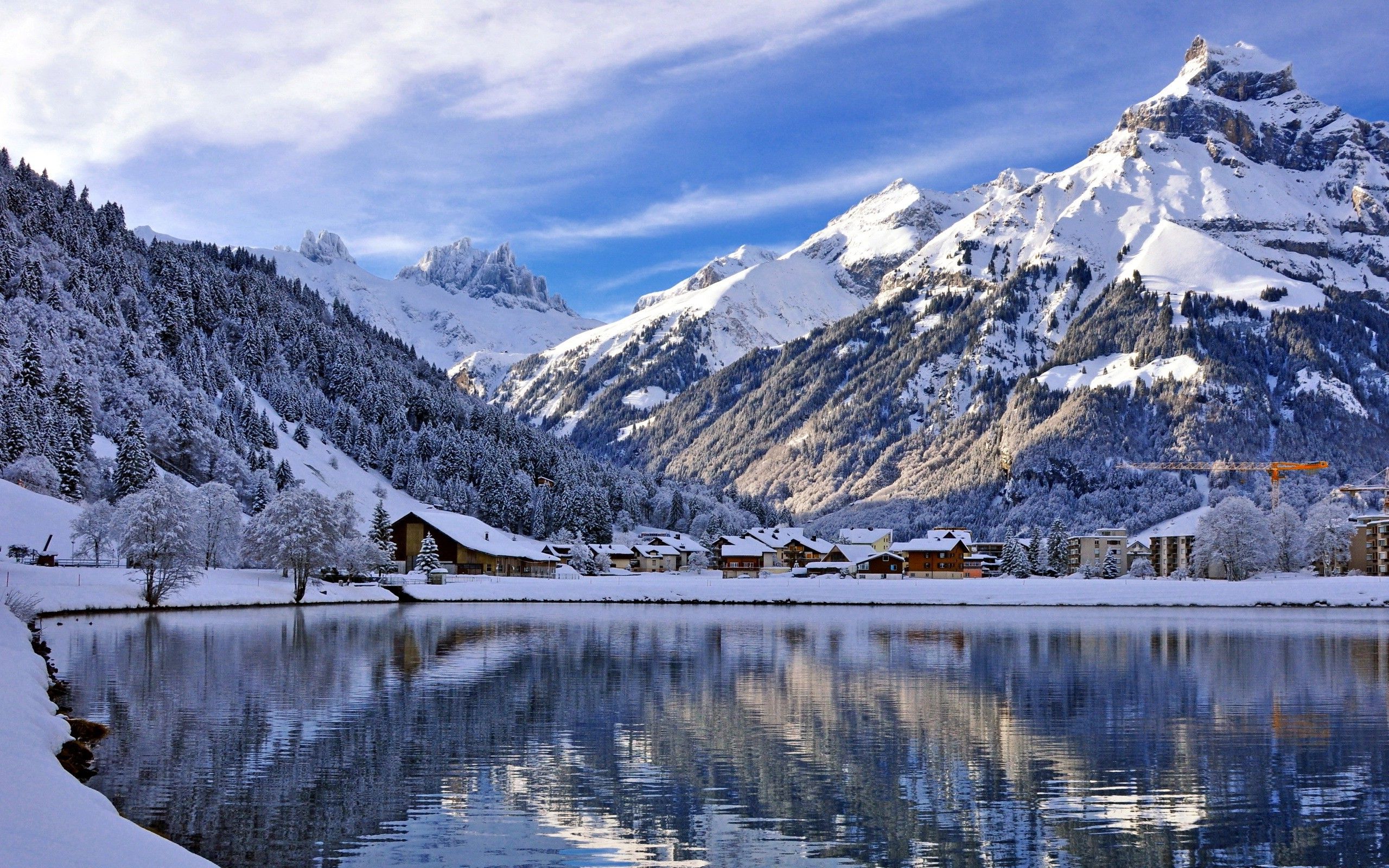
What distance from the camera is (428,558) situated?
135 m

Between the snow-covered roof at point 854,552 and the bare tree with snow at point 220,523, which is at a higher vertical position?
the bare tree with snow at point 220,523

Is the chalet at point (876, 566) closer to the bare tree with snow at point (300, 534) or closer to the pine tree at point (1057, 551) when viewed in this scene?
the pine tree at point (1057, 551)

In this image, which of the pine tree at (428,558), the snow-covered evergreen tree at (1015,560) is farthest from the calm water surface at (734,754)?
the snow-covered evergreen tree at (1015,560)

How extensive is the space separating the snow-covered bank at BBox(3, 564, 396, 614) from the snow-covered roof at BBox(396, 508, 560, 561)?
3561 centimetres

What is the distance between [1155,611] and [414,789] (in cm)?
9733

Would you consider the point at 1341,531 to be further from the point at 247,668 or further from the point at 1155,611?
the point at 247,668

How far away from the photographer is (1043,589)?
125000mm

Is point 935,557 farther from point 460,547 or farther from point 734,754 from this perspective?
point 734,754

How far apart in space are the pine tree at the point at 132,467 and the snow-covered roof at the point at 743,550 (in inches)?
3704

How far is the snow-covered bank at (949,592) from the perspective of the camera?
114 meters

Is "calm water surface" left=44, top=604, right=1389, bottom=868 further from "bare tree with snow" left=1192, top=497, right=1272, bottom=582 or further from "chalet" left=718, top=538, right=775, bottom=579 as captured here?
"chalet" left=718, top=538, right=775, bottom=579

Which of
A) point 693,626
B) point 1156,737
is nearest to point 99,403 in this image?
point 693,626

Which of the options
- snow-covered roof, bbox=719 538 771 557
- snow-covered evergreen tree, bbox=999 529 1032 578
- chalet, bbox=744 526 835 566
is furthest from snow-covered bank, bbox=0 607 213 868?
chalet, bbox=744 526 835 566

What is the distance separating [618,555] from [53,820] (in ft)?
535
